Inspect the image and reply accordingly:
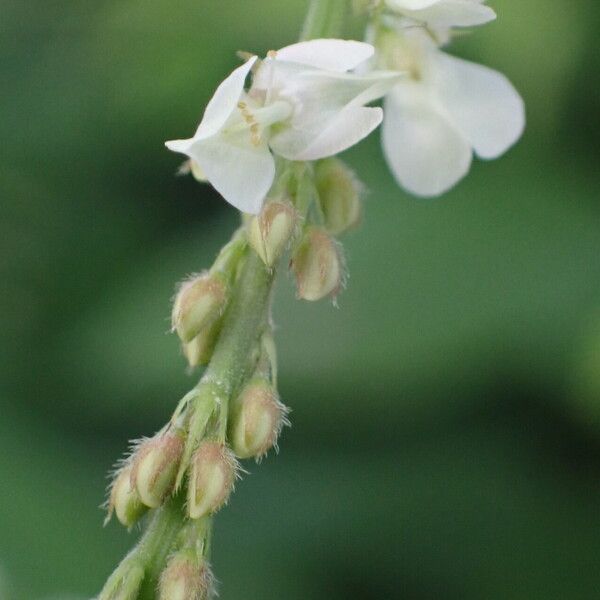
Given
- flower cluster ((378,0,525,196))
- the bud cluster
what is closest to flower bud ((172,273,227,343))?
the bud cluster

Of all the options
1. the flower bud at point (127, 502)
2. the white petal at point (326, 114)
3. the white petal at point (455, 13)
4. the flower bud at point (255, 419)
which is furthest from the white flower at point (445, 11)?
the flower bud at point (127, 502)

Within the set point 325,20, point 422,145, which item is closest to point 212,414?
point 325,20

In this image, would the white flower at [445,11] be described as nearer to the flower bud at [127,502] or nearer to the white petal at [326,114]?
the white petal at [326,114]

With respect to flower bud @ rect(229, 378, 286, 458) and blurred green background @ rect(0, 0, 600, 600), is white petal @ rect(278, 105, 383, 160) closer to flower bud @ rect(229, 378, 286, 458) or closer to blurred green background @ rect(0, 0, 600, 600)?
flower bud @ rect(229, 378, 286, 458)

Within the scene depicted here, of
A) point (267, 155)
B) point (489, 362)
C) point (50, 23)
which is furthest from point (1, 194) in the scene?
point (267, 155)

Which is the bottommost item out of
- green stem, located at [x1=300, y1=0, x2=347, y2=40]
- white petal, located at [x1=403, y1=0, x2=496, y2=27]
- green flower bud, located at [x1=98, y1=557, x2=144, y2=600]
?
green flower bud, located at [x1=98, y1=557, x2=144, y2=600]

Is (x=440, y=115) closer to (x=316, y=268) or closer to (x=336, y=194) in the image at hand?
(x=336, y=194)
